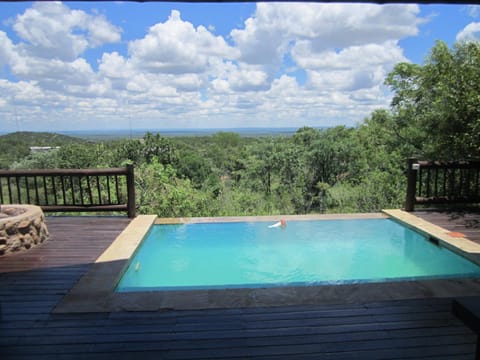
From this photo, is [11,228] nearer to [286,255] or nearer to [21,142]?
[286,255]

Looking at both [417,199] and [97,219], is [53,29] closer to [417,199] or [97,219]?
[97,219]

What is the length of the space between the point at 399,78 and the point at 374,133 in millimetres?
2696

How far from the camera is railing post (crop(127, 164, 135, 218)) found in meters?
5.16

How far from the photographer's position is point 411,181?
5590 mm

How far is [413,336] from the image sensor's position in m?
2.16

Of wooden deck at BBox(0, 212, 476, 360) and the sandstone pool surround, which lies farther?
the sandstone pool surround

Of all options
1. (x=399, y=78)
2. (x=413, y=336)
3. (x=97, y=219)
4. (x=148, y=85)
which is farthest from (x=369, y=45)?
(x=413, y=336)

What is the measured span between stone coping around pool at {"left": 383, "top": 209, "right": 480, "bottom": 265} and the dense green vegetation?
195cm

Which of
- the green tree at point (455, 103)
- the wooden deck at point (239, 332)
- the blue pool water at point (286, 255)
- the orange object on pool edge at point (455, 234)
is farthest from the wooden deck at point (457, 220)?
the wooden deck at point (239, 332)

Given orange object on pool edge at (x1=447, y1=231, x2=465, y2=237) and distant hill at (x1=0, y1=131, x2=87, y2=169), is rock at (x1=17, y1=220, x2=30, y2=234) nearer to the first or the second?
distant hill at (x1=0, y1=131, x2=87, y2=169)

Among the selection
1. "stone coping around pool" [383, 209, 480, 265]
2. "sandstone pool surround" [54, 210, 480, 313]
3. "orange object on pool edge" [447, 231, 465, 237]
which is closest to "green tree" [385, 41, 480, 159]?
"stone coping around pool" [383, 209, 480, 265]

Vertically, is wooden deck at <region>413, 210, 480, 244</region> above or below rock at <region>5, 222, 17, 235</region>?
below

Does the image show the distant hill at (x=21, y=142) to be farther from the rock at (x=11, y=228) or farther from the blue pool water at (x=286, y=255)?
the blue pool water at (x=286, y=255)

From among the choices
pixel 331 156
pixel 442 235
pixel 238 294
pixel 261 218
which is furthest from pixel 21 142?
pixel 331 156
